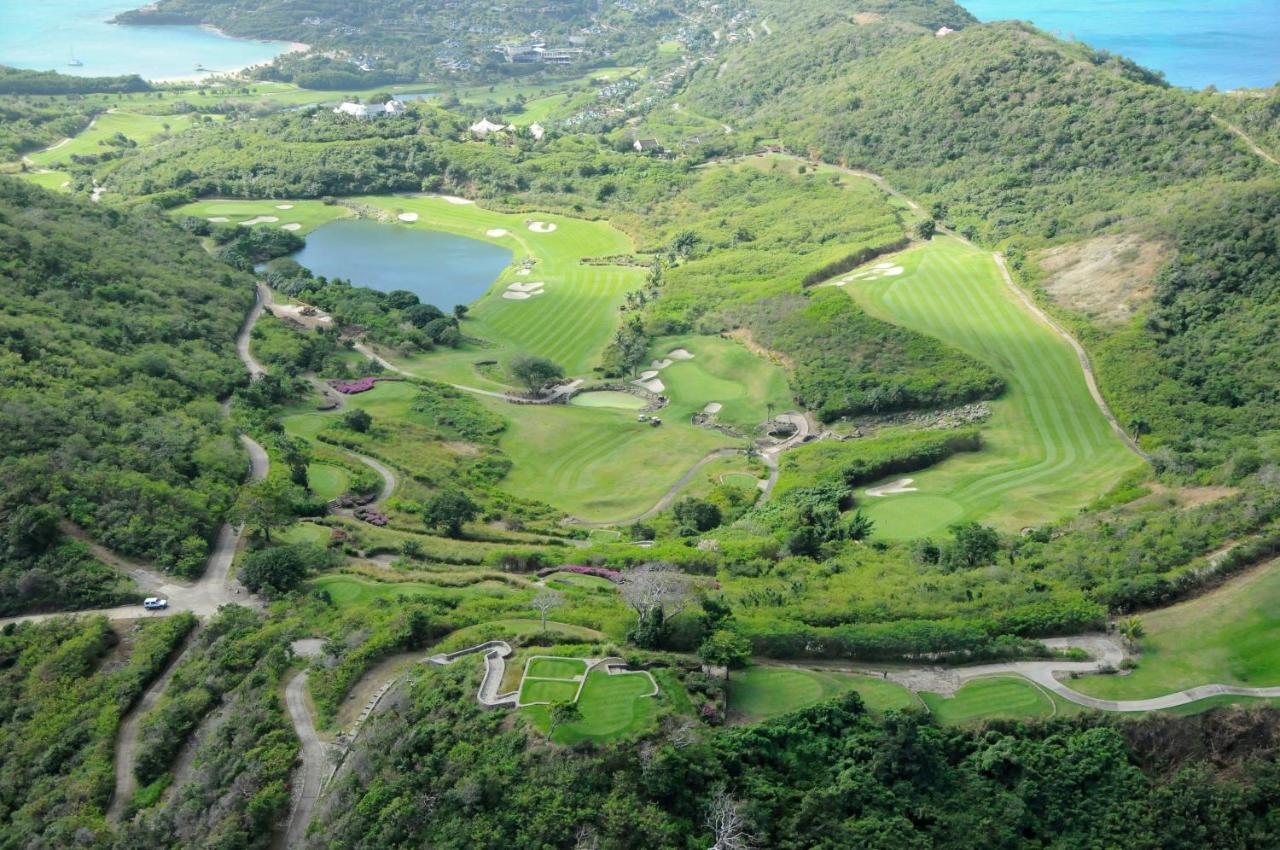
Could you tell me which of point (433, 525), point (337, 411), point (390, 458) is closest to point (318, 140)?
point (337, 411)

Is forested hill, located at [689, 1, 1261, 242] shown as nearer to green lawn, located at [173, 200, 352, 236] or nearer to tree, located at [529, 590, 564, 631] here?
green lawn, located at [173, 200, 352, 236]

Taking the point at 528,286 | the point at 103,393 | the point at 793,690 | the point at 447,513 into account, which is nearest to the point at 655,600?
the point at 793,690

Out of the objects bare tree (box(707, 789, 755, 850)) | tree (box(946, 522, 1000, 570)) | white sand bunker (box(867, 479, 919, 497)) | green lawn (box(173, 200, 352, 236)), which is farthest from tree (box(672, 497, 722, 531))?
green lawn (box(173, 200, 352, 236))

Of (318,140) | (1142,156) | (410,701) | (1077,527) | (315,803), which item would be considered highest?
(1142,156)

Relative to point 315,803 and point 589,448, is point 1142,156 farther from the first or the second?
point 315,803

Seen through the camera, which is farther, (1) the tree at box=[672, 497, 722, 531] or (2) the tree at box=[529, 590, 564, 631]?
(1) the tree at box=[672, 497, 722, 531]
